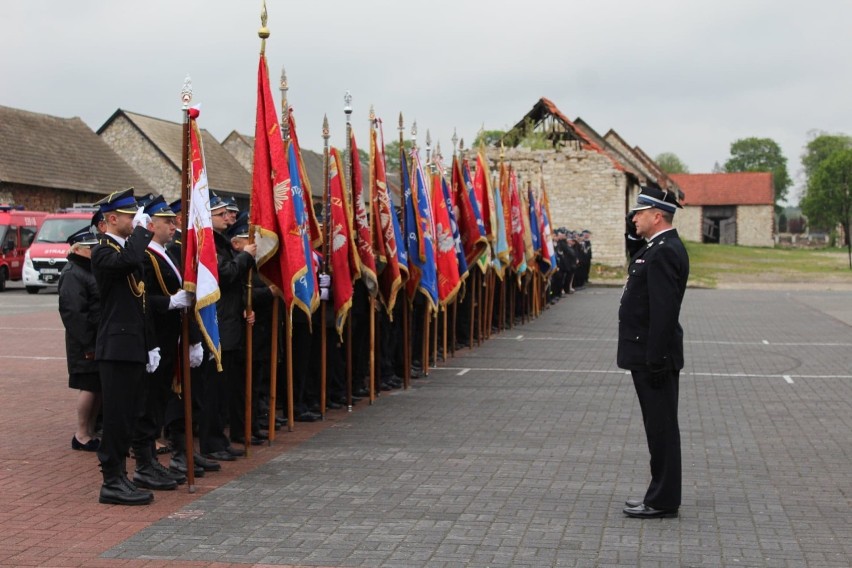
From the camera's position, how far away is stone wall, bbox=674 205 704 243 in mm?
105125

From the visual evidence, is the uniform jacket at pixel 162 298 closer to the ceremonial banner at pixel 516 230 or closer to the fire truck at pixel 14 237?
the ceremonial banner at pixel 516 230

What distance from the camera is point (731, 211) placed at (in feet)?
347

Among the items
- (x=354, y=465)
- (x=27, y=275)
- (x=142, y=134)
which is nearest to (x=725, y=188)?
(x=142, y=134)

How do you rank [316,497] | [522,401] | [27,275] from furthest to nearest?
[27,275]
[522,401]
[316,497]

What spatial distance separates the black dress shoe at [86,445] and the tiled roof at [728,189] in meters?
98.5

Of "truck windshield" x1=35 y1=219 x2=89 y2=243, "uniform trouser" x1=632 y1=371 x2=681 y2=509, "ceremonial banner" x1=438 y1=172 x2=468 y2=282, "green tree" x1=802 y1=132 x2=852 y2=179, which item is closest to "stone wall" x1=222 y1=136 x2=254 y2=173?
"truck windshield" x1=35 y1=219 x2=89 y2=243

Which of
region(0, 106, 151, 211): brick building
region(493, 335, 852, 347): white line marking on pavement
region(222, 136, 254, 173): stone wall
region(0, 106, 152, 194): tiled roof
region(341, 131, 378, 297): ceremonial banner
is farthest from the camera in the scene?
region(222, 136, 254, 173): stone wall

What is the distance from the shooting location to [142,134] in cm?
5684

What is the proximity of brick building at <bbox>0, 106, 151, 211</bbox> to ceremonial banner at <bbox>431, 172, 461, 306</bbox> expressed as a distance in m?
31.4

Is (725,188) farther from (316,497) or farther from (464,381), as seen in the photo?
(316,497)

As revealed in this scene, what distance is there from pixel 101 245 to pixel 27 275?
82.4 feet

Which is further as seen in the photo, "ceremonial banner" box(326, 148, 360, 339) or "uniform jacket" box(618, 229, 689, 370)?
"ceremonial banner" box(326, 148, 360, 339)

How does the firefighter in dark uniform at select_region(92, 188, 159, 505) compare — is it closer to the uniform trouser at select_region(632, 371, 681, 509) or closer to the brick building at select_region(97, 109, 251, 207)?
the uniform trouser at select_region(632, 371, 681, 509)

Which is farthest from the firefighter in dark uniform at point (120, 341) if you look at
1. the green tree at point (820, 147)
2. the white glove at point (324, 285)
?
the green tree at point (820, 147)
